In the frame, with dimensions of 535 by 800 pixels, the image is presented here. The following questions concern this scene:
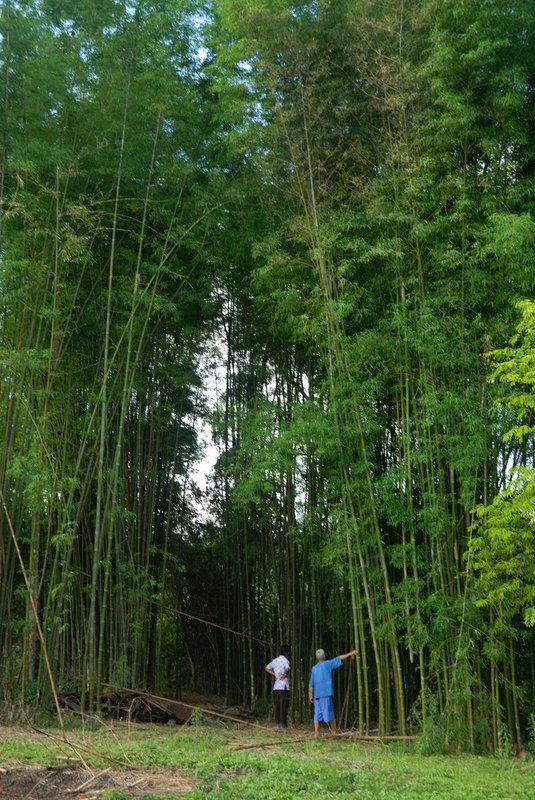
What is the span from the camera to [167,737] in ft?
19.3

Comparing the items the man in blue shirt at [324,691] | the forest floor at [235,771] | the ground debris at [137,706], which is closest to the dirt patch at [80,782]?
the forest floor at [235,771]

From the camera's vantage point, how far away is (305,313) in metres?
7.54

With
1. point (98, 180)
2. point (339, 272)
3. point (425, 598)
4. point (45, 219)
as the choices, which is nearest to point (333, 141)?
point (339, 272)

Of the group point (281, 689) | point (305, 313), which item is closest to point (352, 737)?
point (281, 689)

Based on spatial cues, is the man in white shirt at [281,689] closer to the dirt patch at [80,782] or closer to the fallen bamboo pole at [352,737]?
the fallen bamboo pole at [352,737]

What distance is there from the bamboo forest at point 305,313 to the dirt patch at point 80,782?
2391mm

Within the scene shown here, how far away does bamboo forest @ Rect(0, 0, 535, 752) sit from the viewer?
6.46m

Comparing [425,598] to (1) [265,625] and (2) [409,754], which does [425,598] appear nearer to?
(2) [409,754]

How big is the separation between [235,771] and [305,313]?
14.3ft

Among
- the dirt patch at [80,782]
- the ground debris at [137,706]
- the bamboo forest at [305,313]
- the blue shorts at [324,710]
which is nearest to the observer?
the dirt patch at [80,782]

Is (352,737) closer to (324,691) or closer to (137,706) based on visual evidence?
(324,691)

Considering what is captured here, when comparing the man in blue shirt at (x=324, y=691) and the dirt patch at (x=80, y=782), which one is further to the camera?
the man in blue shirt at (x=324, y=691)

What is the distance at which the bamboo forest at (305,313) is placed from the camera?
6461 mm

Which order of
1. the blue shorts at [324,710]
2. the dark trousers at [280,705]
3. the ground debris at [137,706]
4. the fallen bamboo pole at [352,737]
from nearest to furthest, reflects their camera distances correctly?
the fallen bamboo pole at [352,737] → the blue shorts at [324,710] → the ground debris at [137,706] → the dark trousers at [280,705]
